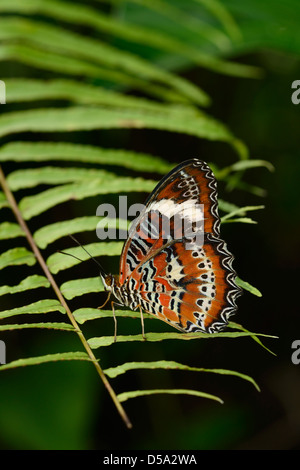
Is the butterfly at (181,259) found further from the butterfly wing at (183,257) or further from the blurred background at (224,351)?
the blurred background at (224,351)

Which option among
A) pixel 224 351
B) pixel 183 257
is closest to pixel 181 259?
pixel 183 257

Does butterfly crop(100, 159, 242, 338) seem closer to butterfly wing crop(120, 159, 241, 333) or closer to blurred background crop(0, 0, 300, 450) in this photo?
butterfly wing crop(120, 159, 241, 333)

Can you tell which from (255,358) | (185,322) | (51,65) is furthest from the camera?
(255,358)

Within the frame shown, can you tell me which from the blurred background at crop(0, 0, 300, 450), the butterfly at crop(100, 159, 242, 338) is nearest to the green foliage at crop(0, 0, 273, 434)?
the butterfly at crop(100, 159, 242, 338)

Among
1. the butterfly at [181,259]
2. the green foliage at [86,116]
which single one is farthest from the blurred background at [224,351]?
the butterfly at [181,259]
